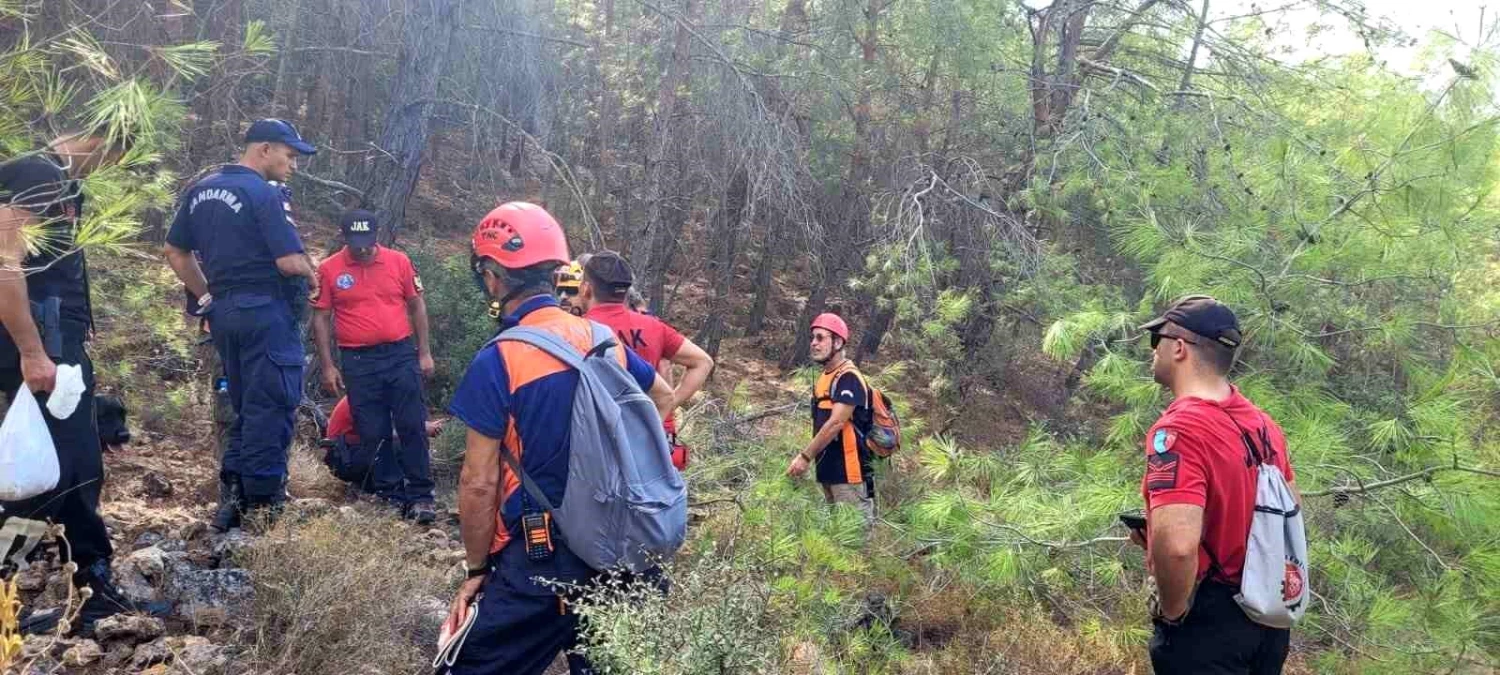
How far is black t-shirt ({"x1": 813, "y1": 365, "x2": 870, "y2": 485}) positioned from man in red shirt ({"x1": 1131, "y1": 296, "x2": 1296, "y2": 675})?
2.63 metres

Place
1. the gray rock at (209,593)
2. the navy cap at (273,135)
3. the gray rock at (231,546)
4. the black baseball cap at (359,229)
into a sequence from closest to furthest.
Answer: the gray rock at (209,593)
the gray rock at (231,546)
the navy cap at (273,135)
the black baseball cap at (359,229)

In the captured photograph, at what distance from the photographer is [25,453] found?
3084 millimetres

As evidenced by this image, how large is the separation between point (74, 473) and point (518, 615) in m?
1.92

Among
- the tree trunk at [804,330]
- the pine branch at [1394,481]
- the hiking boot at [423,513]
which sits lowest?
the tree trunk at [804,330]

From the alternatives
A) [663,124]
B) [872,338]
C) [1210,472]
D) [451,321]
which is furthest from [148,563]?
[872,338]

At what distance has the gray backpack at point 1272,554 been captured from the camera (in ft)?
8.89

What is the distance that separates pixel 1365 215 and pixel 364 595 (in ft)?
15.6

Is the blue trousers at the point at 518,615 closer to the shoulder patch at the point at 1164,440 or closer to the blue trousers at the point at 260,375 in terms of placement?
the shoulder patch at the point at 1164,440

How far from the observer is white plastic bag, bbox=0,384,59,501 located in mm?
3051

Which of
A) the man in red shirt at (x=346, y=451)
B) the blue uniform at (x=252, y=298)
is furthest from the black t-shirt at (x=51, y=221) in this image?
the man in red shirt at (x=346, y=451)

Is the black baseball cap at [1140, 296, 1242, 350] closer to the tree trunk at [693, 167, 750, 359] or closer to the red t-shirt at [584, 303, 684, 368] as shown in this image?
the red t-shirt at [584, 303, 684, 368]

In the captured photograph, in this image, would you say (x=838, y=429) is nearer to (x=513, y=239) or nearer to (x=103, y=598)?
(x=513, y=239)

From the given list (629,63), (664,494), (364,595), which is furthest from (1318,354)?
(629,63)

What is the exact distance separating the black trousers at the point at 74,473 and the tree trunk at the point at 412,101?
3.40m
